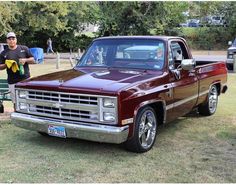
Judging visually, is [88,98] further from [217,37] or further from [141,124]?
[217,37]

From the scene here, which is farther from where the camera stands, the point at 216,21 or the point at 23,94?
the point at 216,21

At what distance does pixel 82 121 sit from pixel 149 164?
1112 mm

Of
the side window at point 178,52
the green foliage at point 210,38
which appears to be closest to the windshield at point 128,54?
the side window at point 178,52

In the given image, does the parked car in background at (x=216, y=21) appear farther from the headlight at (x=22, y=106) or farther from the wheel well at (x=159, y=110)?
the headlight at (x=22, y=106)

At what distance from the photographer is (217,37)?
43.9m

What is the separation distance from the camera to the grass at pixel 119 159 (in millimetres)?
5023

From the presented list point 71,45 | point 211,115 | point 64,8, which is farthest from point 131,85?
point 71,45

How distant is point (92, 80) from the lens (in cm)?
599

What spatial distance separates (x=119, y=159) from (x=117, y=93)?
98 cm

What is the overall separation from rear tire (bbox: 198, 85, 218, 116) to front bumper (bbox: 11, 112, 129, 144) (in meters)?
3.44

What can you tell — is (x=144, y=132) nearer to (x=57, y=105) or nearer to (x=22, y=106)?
(x=57, y=105)

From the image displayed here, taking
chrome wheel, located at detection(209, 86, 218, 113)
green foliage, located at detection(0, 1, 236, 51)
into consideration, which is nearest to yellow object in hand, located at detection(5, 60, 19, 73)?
chrome wheel, located at detection(209, 86, 218, 113)

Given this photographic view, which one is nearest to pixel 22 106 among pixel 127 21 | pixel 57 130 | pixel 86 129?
pixel 57 130

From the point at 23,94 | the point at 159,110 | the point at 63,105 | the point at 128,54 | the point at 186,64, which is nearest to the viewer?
the point at 63,105
